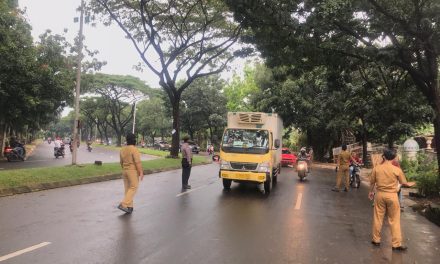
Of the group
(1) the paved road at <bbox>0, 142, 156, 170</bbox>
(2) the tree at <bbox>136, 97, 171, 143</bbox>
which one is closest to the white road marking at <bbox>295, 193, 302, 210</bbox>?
(1) the paved road at <bbox>0, 142, 156, 170</bbox>

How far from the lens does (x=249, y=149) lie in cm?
1491

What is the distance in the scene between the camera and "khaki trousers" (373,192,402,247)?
25.2ft

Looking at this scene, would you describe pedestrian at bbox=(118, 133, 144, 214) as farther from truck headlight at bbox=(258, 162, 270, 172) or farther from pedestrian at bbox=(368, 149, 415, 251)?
truck headlight at bbox=(258, 162, 270, 172)

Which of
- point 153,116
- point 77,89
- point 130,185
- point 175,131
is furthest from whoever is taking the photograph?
point 153,116

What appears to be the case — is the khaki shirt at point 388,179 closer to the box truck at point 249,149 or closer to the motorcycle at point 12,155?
the box truck at point 249,149

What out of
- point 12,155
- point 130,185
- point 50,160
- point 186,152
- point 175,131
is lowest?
point 130,185

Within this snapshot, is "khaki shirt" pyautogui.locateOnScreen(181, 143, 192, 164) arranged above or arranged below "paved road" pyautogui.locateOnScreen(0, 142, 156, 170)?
above

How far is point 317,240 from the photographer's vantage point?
8008mm

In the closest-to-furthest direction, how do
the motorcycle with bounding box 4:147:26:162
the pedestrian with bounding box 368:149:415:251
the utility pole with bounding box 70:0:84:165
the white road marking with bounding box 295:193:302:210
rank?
the pedestrian with bounding box 368:149:415:251 < the white road marking with bounding box 295:193:302:210 < the utility pole with bounding box 70:0:84:165 < the motorcycle with bounding box 4:147:26:162

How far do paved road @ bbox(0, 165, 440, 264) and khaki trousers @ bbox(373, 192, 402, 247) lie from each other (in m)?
0.25

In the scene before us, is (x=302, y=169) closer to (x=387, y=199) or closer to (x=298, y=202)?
(x=298, y=202)

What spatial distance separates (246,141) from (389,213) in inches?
305

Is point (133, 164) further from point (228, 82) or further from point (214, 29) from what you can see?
point (228, 82)

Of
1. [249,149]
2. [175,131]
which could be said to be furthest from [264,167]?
[175,131]
